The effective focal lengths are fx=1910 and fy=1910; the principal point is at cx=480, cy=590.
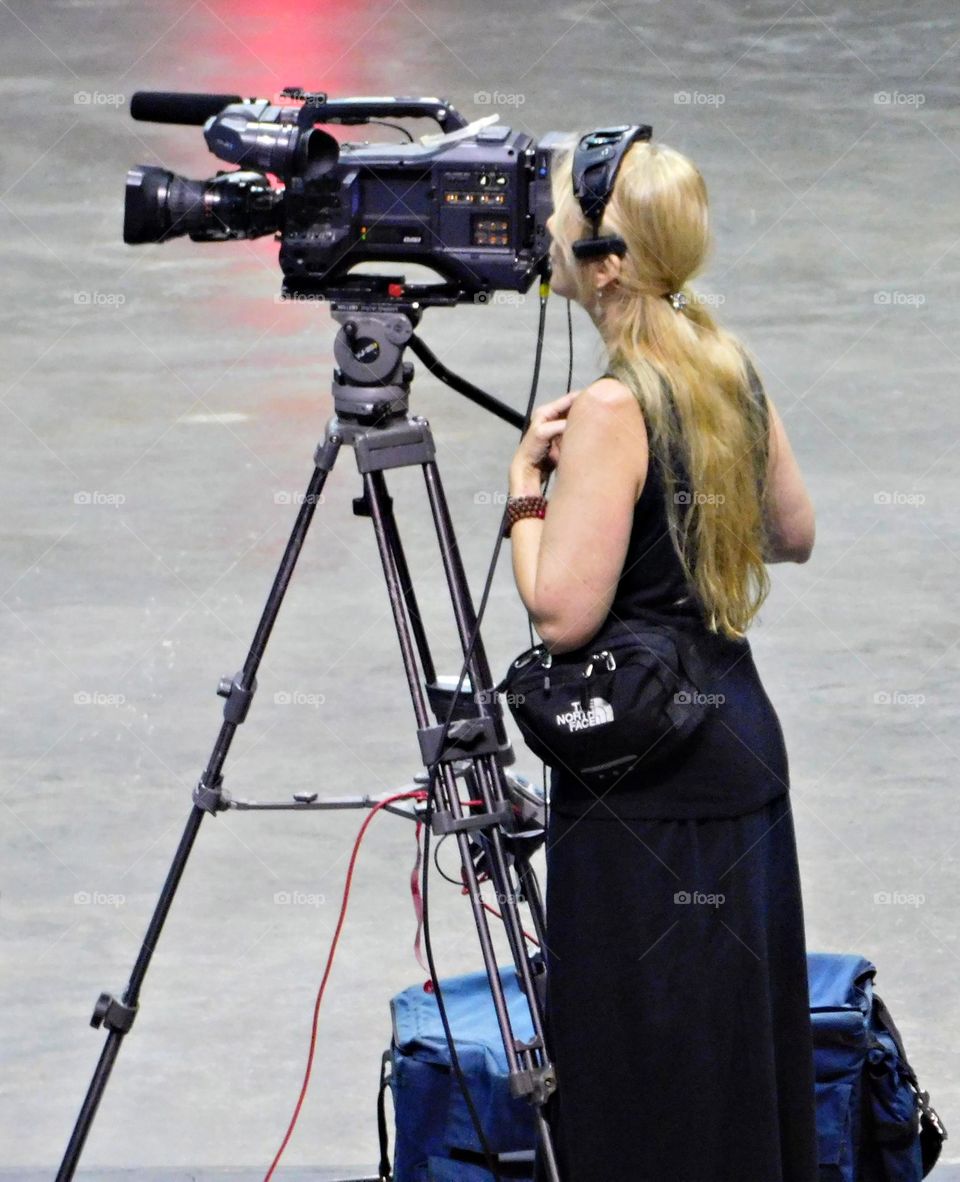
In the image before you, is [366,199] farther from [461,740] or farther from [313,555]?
[313,555]

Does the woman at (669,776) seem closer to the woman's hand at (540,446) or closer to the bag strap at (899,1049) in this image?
the woman's hand at (540,446)

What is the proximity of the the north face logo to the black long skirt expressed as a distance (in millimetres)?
142

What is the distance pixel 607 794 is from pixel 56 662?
2.72 metres

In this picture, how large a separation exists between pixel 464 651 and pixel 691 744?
361 mm

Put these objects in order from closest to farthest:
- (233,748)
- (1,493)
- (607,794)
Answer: (607,794) < (233,748) < (1,493)

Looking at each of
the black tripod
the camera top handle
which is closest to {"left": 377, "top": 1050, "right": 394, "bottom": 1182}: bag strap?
the black tripod

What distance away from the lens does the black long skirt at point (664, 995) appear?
2283 millimetres

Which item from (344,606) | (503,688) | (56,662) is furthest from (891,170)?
(503,688)

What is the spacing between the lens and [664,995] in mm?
2295

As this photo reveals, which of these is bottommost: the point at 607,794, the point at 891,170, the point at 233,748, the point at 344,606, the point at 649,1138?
the point at 649,1138

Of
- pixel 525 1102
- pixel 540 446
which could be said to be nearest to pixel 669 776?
pixel 540 446

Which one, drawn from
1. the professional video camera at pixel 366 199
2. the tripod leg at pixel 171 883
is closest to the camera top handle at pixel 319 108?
the professional video camera at pixel 366 199

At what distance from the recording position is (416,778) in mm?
2660

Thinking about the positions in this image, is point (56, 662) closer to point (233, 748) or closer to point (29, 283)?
point (233, 748)
